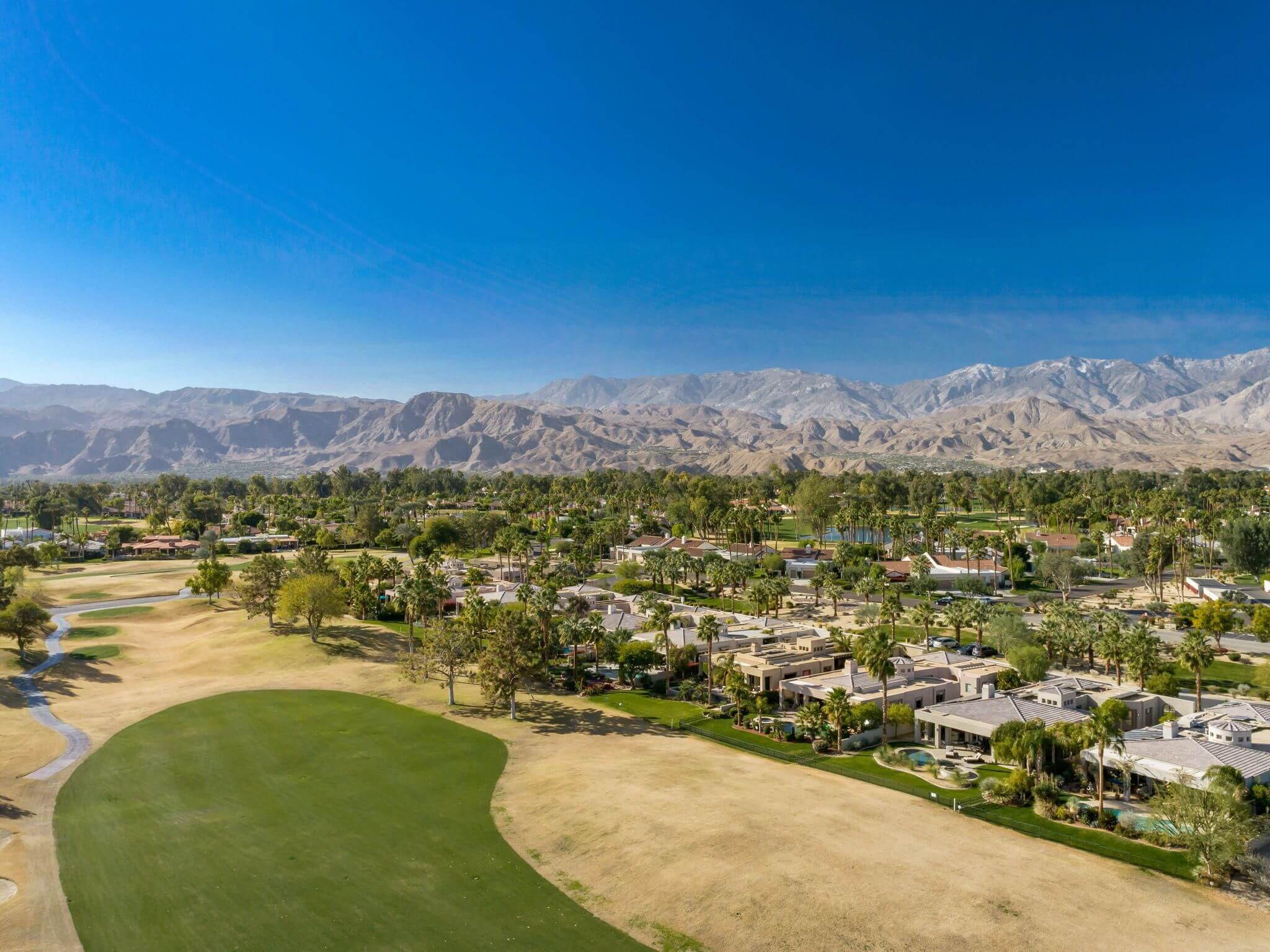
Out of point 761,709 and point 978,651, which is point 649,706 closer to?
point 761,709

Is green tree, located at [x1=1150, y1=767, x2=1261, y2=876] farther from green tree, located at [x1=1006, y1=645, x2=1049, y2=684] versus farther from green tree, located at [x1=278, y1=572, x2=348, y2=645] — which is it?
green tree, located at [x1=278, y1=572, x2=348, y2=645]

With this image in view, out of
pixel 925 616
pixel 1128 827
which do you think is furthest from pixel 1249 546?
pixel 1128 827

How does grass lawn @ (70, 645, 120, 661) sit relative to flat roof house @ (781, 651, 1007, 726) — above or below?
below

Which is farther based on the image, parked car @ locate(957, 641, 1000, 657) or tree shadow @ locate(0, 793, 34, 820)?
parked car @ locate(957, 641, 1000, 657)

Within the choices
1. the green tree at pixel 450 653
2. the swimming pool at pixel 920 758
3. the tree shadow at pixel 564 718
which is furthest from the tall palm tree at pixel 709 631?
the green tree at pixel 450 653

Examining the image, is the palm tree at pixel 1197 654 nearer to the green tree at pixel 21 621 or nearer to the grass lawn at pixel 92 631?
the green tree at pixel 21 621

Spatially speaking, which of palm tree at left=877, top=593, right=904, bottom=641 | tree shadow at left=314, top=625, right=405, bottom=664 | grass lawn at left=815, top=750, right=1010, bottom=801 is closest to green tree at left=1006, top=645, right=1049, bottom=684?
grass lawn at left=815, top=750, right=1010, bottom=801
